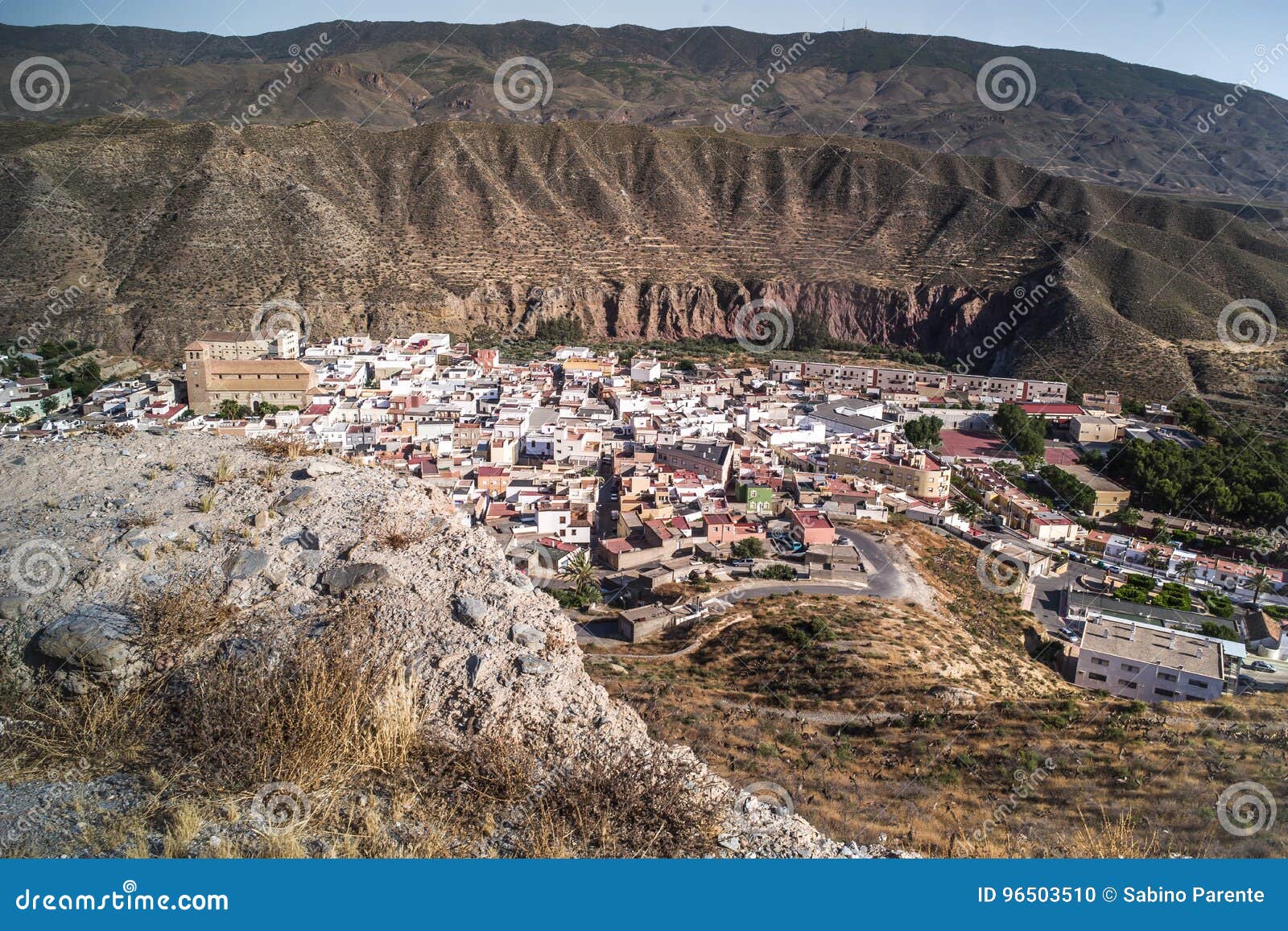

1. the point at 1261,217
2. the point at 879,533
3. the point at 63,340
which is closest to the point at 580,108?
the point at 1261,217

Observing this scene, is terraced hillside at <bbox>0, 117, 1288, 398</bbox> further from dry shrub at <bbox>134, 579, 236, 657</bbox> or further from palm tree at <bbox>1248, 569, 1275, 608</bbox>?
dry shrub at <bbox>134, 579, 236, 657</bbox>

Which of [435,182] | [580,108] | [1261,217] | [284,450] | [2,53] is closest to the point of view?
[284,450]

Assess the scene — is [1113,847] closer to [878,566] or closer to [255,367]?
[878,566]

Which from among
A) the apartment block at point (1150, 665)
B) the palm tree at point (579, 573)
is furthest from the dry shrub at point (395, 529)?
the apartment block at point (1150, 665)

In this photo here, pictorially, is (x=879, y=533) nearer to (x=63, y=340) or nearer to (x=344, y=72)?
(x=63, y=340)

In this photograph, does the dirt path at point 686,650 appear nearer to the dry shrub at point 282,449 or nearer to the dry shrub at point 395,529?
the dry shrub at point 282,449

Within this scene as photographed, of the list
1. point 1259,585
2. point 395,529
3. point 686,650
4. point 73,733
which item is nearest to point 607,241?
point 1259,585

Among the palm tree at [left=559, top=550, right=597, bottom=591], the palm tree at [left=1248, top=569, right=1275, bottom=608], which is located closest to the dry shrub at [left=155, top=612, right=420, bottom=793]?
the palm tree at [left=559, top=550, right=597, bottom=591]
